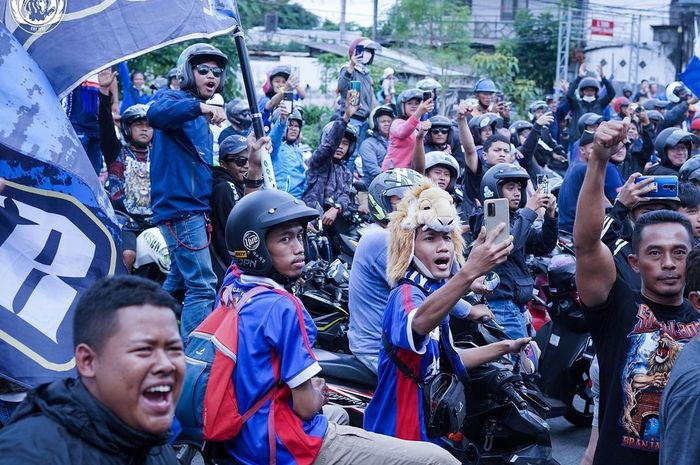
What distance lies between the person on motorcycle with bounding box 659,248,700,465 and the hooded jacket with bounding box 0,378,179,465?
1.67 metres

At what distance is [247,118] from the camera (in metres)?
10.1

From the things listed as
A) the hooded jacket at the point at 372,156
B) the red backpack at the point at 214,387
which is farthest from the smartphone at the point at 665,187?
the hooded jacket at the point at 372,156

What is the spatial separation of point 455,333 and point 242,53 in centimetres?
221

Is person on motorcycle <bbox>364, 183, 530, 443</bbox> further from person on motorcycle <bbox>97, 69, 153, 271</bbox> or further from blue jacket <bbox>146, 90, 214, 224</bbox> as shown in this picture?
person on motorcycle <bbox>97, 69, 153, 271</bbox>

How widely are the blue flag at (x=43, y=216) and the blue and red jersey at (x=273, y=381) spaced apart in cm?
100

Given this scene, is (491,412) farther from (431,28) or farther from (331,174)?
(431,28)

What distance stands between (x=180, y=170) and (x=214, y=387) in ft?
11.0

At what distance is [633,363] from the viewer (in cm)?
400

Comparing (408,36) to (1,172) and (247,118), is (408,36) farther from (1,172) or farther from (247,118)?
(1,172)

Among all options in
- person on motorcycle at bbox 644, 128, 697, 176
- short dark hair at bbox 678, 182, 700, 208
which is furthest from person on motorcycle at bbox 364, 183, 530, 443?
person on motorcycle at bbox 644, 128, 697, 176

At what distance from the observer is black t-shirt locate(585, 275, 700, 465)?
3.93 m

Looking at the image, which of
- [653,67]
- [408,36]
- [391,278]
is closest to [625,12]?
[653,67]

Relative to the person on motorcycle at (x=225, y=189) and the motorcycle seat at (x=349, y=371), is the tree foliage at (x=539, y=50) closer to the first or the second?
the person on motorcycle at (x=225, y=189)

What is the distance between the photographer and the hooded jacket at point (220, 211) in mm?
7297
